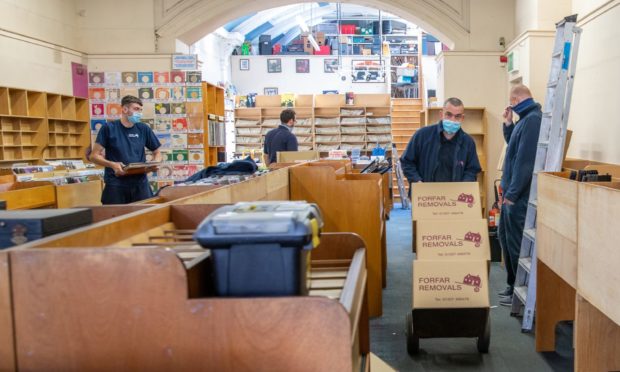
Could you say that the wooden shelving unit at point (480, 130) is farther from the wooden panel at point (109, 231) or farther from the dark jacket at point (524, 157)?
the wooden panel at point (109, 231)

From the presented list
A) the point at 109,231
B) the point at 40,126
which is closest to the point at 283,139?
the point at 40,126

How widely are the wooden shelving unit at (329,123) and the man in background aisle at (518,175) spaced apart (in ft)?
33.8

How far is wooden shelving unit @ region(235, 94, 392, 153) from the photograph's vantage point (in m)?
15.7

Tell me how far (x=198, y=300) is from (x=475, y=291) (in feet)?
9.77

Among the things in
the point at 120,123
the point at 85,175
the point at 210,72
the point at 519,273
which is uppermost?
the point at 210,72

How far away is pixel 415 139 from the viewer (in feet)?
17.0

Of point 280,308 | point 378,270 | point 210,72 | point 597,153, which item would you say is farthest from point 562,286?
point 210,72

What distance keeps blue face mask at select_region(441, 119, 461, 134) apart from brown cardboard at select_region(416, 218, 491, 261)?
118 cm

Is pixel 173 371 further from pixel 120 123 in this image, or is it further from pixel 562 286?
pixel 120 123

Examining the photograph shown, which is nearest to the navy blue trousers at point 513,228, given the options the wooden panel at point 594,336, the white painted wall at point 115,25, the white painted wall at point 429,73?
the wooden panel at point 594,336

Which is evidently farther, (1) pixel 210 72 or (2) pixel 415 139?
(1) pixel 210 72

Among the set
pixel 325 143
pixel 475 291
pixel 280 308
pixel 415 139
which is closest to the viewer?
pixel 280 308

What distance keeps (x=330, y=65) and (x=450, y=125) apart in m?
14.6

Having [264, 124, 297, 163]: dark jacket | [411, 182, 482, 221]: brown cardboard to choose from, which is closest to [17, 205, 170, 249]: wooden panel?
[411, 182, 482, 221]: brown cardboard
